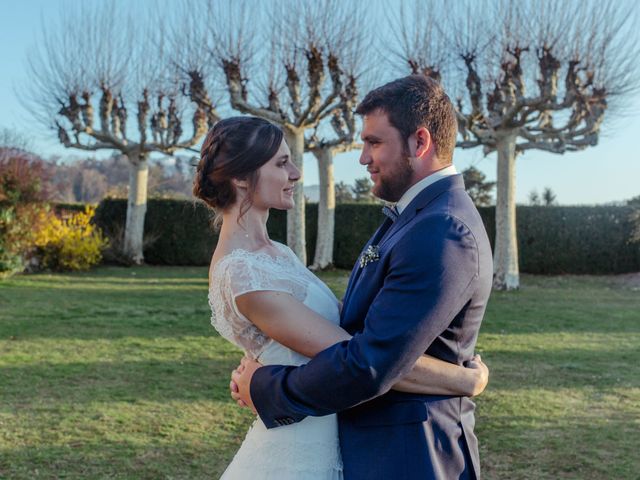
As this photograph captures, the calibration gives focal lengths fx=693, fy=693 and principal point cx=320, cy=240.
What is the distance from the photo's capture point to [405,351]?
1.52 meters

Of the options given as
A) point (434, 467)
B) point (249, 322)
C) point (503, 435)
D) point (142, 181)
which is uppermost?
point (142, 181)

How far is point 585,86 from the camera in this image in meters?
15.7

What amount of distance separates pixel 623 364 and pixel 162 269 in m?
15.4

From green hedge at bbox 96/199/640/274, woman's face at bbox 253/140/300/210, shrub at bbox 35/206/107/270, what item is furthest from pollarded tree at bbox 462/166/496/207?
woman's face at bbox 253/140/300/210

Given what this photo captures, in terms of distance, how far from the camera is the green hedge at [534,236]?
20750 mm

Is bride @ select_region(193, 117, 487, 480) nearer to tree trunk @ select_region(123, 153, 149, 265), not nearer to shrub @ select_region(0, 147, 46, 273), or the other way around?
shrub @ select_region(0, 147, 46, 273)

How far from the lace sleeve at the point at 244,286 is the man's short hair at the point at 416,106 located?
57 cm

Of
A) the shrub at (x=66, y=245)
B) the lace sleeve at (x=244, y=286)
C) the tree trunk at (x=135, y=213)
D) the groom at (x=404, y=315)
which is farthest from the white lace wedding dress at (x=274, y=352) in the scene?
the tree trunk at (x=135, y=213)

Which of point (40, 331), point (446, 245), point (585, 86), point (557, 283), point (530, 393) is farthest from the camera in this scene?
point (557, 283)

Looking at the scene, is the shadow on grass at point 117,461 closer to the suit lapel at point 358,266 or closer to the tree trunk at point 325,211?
the suit lapel at point 358,266

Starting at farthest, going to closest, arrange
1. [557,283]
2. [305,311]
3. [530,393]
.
Answer: [557,283] → [530,393] → [305,311]

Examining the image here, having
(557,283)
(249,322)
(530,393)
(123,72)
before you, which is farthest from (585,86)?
(249,322)

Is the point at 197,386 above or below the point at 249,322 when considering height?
below

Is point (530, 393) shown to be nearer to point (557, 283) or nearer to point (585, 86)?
point (585, 86)
